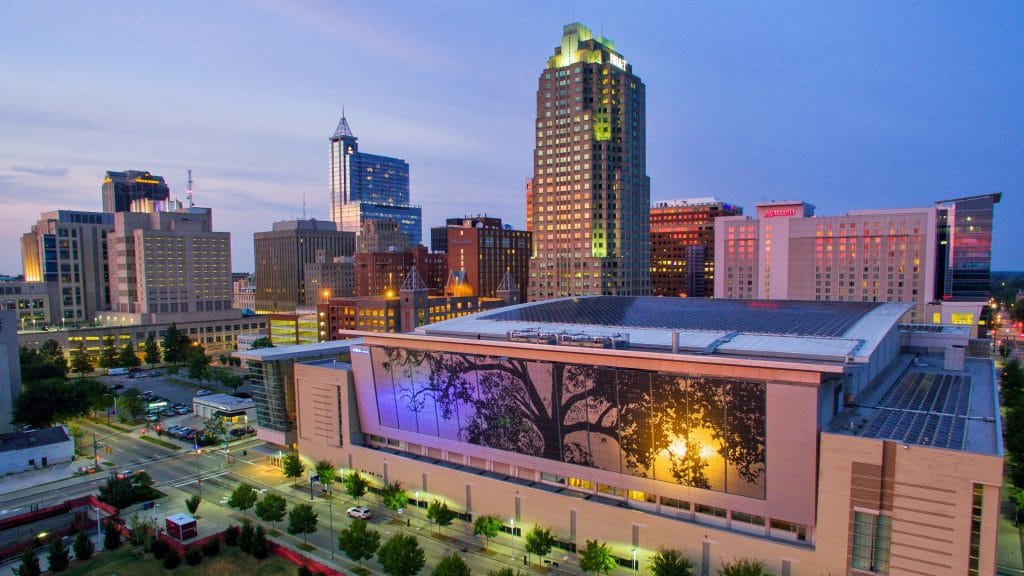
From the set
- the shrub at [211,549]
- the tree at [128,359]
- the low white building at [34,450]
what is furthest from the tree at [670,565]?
the tree at [128,359]

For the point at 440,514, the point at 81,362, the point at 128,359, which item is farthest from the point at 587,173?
the point at 81,362

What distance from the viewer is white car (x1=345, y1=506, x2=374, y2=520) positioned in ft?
183

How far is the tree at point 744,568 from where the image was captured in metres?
36.9

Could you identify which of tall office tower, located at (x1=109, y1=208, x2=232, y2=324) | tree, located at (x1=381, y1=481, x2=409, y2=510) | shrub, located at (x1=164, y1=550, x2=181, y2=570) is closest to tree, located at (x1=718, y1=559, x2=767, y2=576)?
tree, located at (x1=381, y1=481, x2=409, y2=510)

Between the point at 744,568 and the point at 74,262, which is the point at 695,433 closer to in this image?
the point at 744,568

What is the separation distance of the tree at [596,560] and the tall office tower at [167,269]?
503ft

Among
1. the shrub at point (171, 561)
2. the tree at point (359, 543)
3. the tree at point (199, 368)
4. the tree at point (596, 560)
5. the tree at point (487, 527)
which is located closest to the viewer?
the tree at point (596, 560)

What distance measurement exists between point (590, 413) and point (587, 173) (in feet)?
305

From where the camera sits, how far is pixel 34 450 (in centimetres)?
7069

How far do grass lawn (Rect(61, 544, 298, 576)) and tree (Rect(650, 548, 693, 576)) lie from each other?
2780cm

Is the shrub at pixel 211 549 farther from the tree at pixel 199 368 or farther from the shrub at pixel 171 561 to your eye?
the tree at pixel 199 368

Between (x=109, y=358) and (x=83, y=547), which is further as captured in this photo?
(x=109, y=358)

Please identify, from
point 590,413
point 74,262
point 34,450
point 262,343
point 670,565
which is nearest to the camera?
point 670,565

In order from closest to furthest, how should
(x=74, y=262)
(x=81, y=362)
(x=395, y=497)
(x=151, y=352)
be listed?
(x=395, y=497) < (x=81, y=362) < (x=151, y=352) < (x=74, y=262)
